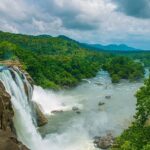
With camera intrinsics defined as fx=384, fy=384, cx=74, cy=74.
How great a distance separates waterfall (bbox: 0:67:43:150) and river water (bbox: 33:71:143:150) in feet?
4.48

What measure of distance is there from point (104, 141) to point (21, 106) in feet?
28.1

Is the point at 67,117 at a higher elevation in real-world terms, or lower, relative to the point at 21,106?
lower

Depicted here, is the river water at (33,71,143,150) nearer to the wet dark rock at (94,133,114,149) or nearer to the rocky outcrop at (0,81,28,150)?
the wet dark rock at (94,133,114,149)

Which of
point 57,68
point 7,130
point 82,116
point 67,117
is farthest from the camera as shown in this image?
point 57,68

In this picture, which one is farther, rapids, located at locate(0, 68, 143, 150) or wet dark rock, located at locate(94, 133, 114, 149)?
wet dark rock, located at locate(94, 133, 114, 149)

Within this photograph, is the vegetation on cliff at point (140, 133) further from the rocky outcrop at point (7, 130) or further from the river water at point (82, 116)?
the river water at point (82, 116)

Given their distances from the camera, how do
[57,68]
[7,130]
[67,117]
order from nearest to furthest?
[7,130] < [67,117] < [57,68]

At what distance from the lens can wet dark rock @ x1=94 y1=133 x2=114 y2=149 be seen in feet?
114

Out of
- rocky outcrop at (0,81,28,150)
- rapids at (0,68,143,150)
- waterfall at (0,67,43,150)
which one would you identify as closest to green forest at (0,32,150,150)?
rapids at (0,68,143,150)

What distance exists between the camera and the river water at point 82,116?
Result: 36219mm

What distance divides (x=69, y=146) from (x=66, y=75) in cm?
5007

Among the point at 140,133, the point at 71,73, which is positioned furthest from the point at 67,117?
the point at 71,73

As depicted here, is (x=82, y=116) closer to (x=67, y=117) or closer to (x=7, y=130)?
(x=67, y=117)

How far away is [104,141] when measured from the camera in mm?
35688
